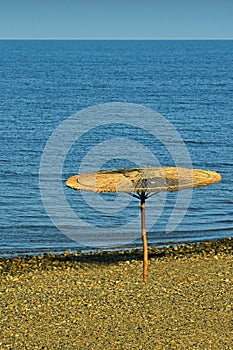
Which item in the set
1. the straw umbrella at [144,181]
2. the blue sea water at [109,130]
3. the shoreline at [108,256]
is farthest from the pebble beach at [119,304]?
the blue sea water at [109,130]

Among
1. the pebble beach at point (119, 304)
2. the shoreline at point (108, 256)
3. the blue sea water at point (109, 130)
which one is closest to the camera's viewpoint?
the pebble beach at point (119, 304)

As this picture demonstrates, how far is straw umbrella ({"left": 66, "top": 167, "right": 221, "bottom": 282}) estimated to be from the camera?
50.7ft

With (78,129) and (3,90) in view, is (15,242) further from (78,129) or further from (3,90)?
(3,90)

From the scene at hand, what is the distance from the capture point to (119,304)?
15.4 m

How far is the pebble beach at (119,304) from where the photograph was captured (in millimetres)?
13633

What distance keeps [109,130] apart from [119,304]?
33974 millimetres

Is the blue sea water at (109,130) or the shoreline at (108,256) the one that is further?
the blue sea water at (109,130)

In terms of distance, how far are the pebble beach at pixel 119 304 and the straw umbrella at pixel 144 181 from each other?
110 centimetres

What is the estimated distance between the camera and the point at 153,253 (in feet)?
68.7

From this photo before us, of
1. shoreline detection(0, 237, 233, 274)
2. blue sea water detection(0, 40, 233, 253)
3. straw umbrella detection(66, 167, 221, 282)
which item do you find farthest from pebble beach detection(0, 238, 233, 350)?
blue sea water detection(0, 40, 233, 253)

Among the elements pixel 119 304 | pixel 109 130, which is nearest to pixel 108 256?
pixel 119 304

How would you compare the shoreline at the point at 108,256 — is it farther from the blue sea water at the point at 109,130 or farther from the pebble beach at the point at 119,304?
the blue sea water at the point at 109,130

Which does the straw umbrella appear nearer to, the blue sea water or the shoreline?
the shoreline

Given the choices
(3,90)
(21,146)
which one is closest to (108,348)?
(21,146)
